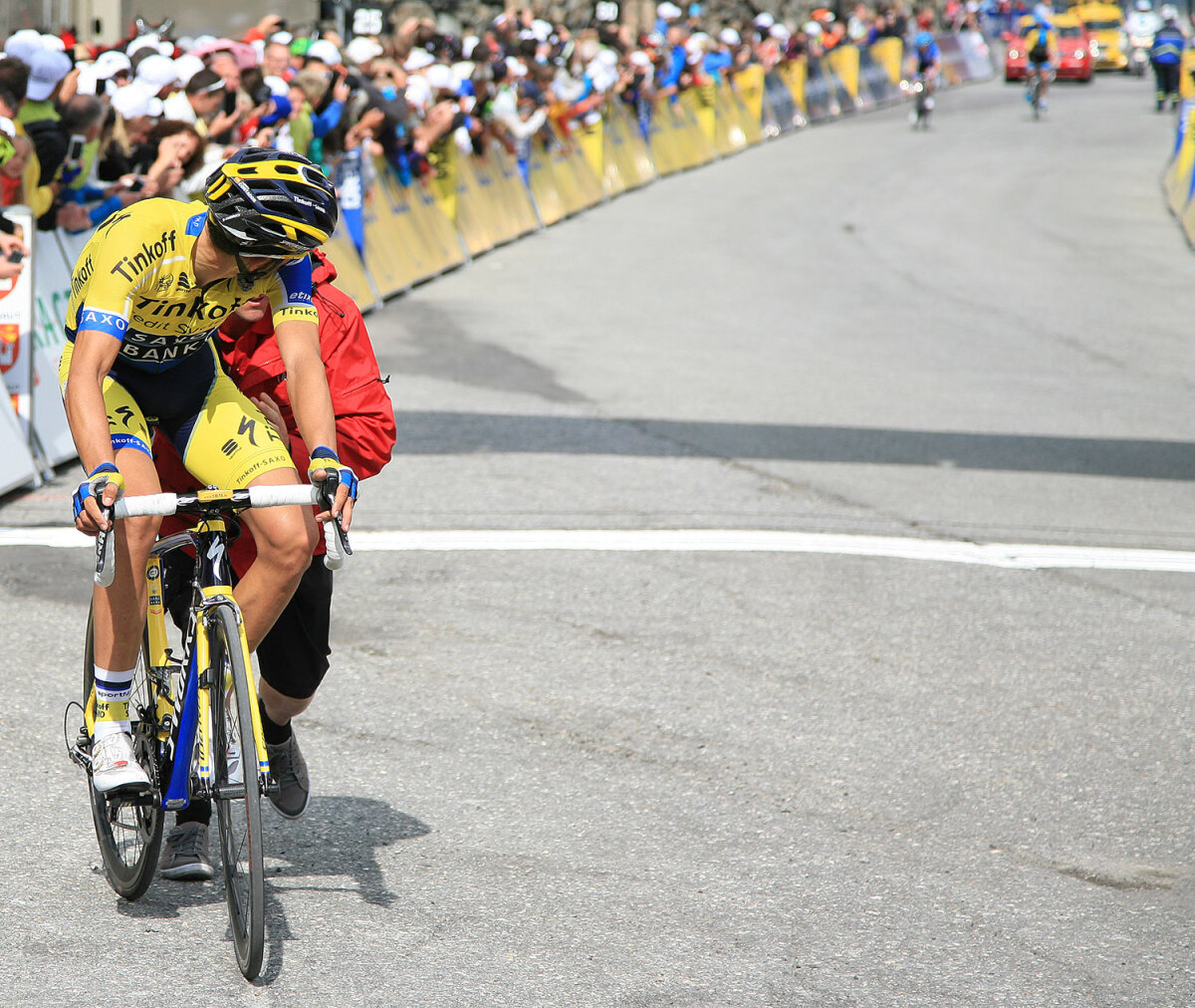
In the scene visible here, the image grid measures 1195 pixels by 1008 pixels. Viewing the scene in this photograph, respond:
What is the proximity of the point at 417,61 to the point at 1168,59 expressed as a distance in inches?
1192

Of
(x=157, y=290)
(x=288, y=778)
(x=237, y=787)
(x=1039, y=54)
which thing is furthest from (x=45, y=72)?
(x=1039, y=54)

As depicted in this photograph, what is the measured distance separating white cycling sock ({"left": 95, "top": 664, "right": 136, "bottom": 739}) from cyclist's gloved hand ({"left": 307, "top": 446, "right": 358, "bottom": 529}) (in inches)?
32.4

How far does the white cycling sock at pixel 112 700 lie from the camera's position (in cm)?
425

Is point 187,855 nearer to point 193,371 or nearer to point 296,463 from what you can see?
point 296,463

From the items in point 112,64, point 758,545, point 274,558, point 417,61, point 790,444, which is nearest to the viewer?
point 274,558

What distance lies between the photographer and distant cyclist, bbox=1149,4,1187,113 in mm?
41344

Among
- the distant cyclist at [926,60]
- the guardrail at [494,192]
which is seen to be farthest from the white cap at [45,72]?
the distant cyclist at [926,60]

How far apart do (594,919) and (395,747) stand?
145 cm

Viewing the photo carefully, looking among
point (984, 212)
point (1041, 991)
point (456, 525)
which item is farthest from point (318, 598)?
point (984, 212)

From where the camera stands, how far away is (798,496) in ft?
30.9

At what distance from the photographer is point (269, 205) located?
392 cm

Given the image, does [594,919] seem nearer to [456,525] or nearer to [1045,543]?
[456,525]

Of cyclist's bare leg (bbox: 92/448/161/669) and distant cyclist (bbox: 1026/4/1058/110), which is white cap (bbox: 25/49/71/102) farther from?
distant cyclist (bbox: 1026/4/1058/110)

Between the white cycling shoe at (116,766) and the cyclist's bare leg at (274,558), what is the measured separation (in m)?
0.45
